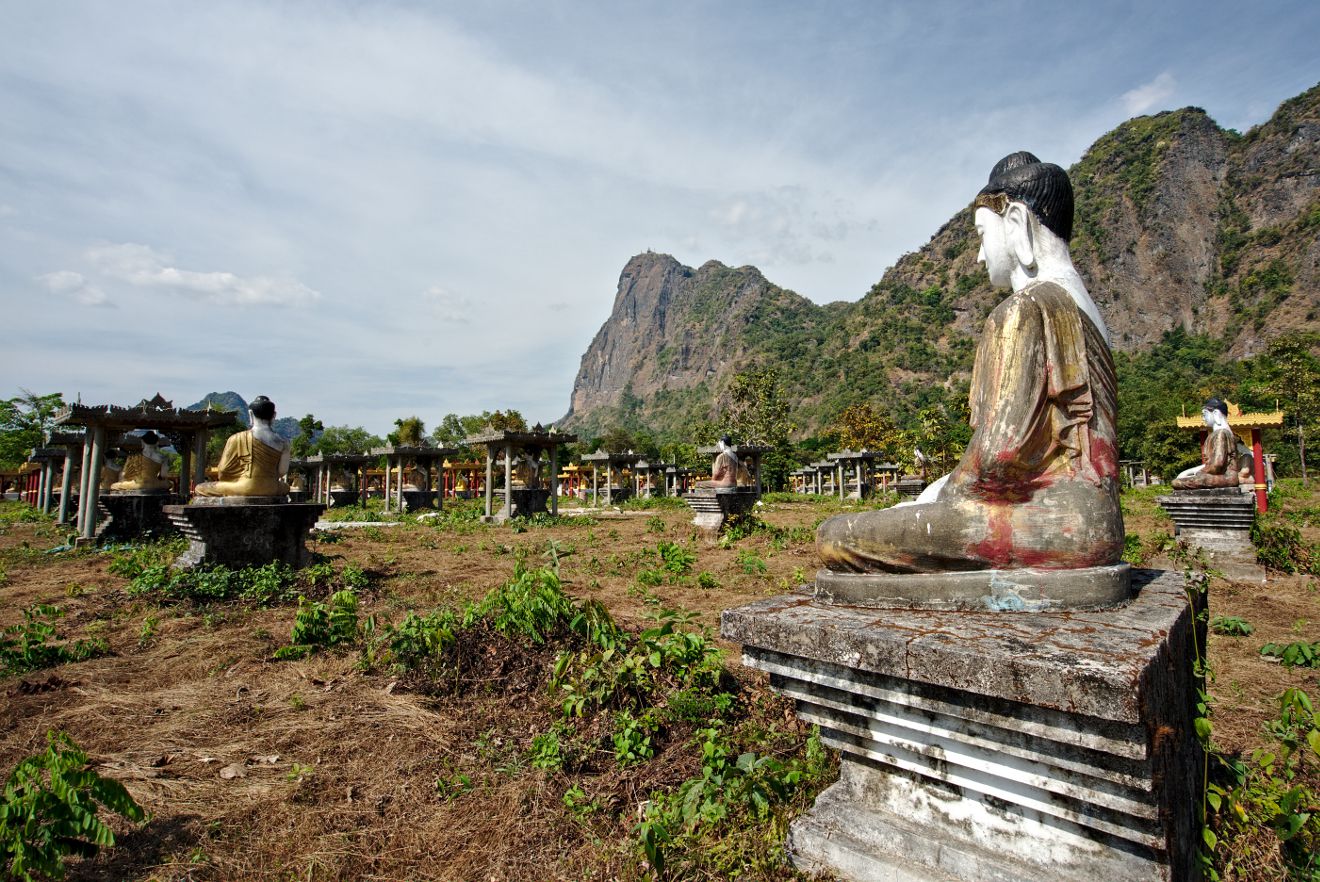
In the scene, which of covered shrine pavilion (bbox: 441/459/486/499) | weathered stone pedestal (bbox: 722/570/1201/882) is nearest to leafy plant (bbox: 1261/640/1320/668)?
weathered stone pedestal (bbox: 722/570/1201/882)

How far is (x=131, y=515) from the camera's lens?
43.0 feet

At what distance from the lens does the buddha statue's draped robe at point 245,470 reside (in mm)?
8062

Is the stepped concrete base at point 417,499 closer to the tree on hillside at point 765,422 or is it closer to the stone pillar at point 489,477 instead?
the stone pillar at point 489,477

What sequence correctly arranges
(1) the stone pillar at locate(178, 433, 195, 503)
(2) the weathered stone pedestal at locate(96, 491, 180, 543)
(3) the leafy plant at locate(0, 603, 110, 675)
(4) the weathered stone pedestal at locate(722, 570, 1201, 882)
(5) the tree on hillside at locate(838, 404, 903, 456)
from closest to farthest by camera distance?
(4) the weathered stone pedestal at locate(722, 570, 1201, 882), (3) the leafy plant at locate(0, 603, 110, 675), (2) the weathered stone pedestal at locate(96, 491, 180, 543), (1) the stone pillar at locate(178, 433, 195, 503), (5) the tree on hillside at locate(838, 404, 903, 456)

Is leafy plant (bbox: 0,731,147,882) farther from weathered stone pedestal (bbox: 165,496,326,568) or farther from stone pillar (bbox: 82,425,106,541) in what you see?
stone pillar (bbox: 82,425,106,541)

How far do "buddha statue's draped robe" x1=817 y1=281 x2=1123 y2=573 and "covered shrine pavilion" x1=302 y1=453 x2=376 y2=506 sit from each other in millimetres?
28024

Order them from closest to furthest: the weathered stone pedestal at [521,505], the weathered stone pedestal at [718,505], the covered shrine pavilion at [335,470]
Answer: the weathered stone pedestal at [718,505], the weathered stone pedestal at [521,505], the covered shrine pavilion at [335,470]

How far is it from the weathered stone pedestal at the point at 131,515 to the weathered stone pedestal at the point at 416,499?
13.0 m

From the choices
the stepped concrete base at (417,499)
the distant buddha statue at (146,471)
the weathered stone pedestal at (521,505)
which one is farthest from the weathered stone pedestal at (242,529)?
the stepped concrete base at (417,499)

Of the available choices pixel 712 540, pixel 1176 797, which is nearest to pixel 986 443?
pixel 1176 797

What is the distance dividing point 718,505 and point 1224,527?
30.1 ft

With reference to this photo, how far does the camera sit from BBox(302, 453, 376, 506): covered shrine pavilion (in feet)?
92.9

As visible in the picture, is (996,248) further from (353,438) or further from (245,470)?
(353,438)

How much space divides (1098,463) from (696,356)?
6471 inches
